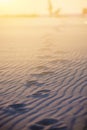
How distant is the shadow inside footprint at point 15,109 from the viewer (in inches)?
175

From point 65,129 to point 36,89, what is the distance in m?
1.91

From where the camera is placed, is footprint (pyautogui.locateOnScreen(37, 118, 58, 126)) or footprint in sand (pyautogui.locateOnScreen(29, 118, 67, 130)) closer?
footprint in sand (pyautogui.locateOnScreen(29, 118, 67, 130))

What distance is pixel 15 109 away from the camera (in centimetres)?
455

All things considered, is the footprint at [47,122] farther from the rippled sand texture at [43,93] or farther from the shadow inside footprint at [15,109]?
the shadow inside footprint at [15,109]

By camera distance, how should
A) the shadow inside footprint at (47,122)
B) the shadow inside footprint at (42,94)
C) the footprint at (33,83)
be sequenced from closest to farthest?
the shadow inside footprint at (47,122), the shadow inside footprint at (42,94), the footprint at (33,83)

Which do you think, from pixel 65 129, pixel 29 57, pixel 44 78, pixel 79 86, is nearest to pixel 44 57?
pixel 29 57

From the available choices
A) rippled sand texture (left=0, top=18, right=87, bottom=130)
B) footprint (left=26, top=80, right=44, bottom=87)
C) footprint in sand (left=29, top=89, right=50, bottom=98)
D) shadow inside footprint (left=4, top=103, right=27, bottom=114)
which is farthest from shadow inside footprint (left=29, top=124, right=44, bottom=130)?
footprint (left=26, top=80, right=44, bottom=87)

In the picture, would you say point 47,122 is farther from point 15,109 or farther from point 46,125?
point 15,109

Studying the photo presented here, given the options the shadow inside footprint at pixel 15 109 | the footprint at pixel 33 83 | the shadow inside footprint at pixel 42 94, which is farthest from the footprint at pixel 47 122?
the footprint at pixel 33 83

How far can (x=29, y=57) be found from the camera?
9.17m

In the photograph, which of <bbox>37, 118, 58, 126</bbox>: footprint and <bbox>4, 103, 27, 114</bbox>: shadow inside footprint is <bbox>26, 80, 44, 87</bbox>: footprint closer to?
<bbox>4, 103, 27, 114</bbox>: shadow inside footprint

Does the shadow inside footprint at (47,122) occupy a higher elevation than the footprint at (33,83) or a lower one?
lower

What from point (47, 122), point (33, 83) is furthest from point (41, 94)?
point (47, 122)

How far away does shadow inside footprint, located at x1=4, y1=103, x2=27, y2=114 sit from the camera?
4.45 m
